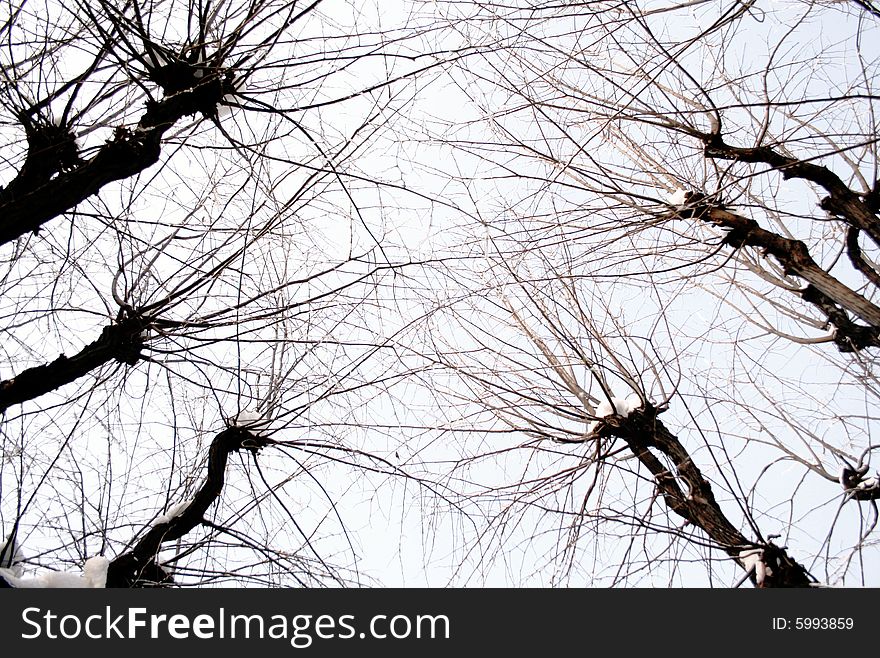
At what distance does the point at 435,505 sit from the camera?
11.0ft

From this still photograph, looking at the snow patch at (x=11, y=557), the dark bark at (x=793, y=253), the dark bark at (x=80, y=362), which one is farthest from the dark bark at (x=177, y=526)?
the dark bark at (x=793, y=253)

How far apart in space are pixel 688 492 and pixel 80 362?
265cm

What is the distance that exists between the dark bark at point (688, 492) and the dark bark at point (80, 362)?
212 centimetres

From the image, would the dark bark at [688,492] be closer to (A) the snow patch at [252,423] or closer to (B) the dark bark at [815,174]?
(B) the dark bark at [815,174]

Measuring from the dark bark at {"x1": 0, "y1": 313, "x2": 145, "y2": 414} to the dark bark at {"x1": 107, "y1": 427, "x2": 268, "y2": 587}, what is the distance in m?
0.54

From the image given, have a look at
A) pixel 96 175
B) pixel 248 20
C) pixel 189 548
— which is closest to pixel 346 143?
pixel 248 20

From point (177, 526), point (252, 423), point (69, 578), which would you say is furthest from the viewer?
point (252, 423)

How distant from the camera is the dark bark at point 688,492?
3.01 m

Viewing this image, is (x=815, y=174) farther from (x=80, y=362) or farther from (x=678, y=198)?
(x=80, y=362)

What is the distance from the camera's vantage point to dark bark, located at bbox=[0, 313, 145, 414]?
288cm

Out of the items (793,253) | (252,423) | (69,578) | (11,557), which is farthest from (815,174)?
(11,557)

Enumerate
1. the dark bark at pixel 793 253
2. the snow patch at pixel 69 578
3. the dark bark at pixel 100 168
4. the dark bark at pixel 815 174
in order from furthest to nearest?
the dark bark at pixel 815 174, the dark bark at pixel 793 253, the snow patch at pixel 69 578, the dark bark at pixel 100 168

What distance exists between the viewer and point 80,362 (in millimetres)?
2959

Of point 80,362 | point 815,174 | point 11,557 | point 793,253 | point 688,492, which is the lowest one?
point 11,557
